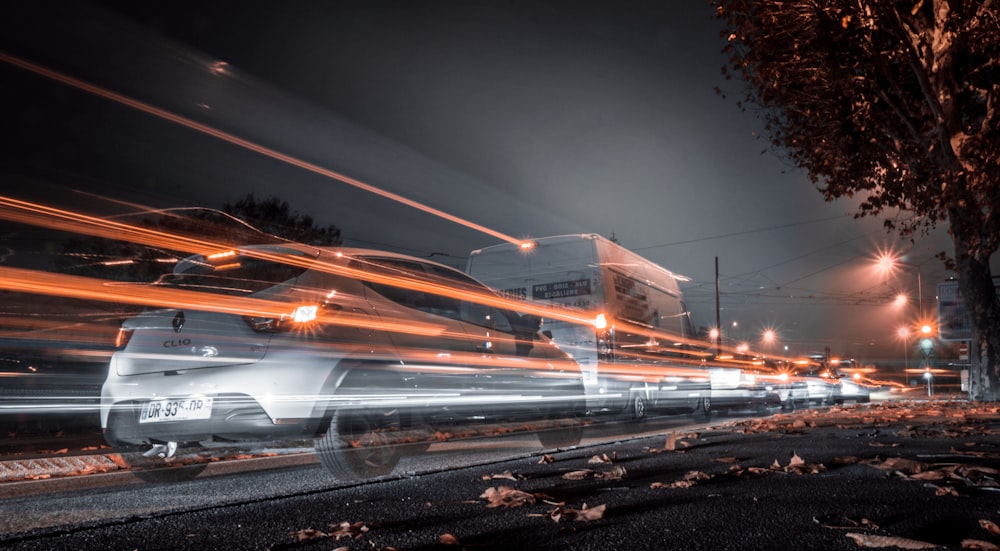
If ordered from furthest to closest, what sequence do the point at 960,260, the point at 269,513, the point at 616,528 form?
the point at 960,260 → the point at 269,513 → the point at 616,528

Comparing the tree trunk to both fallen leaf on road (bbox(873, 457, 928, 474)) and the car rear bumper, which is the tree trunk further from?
the car rear bumper

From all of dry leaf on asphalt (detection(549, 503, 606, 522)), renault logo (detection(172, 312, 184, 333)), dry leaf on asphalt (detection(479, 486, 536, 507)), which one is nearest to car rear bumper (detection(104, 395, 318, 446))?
renault logo (detection(172, 312, 184, 333))

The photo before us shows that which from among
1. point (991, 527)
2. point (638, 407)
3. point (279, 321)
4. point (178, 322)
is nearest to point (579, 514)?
point (991, 527)

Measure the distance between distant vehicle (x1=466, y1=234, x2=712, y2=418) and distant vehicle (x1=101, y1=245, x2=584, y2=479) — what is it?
5739mm

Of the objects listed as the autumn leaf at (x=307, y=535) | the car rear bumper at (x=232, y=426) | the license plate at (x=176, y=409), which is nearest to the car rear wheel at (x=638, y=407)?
the car rear bumper at (x=232, y=426)

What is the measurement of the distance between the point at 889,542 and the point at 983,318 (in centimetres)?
2023

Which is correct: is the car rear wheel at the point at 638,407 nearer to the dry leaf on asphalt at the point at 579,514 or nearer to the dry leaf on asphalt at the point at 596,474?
the dry leaf on asphalt at the point at 596,474

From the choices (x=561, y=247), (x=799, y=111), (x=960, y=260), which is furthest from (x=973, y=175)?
(x=561, y=247)

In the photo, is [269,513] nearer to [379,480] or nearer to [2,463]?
[379,480]

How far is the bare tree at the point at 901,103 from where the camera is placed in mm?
14445

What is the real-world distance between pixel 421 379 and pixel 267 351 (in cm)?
159

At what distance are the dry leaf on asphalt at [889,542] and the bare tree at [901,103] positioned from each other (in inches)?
457

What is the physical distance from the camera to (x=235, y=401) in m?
5.36

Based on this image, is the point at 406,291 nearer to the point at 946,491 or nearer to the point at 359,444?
the point at 359,444
